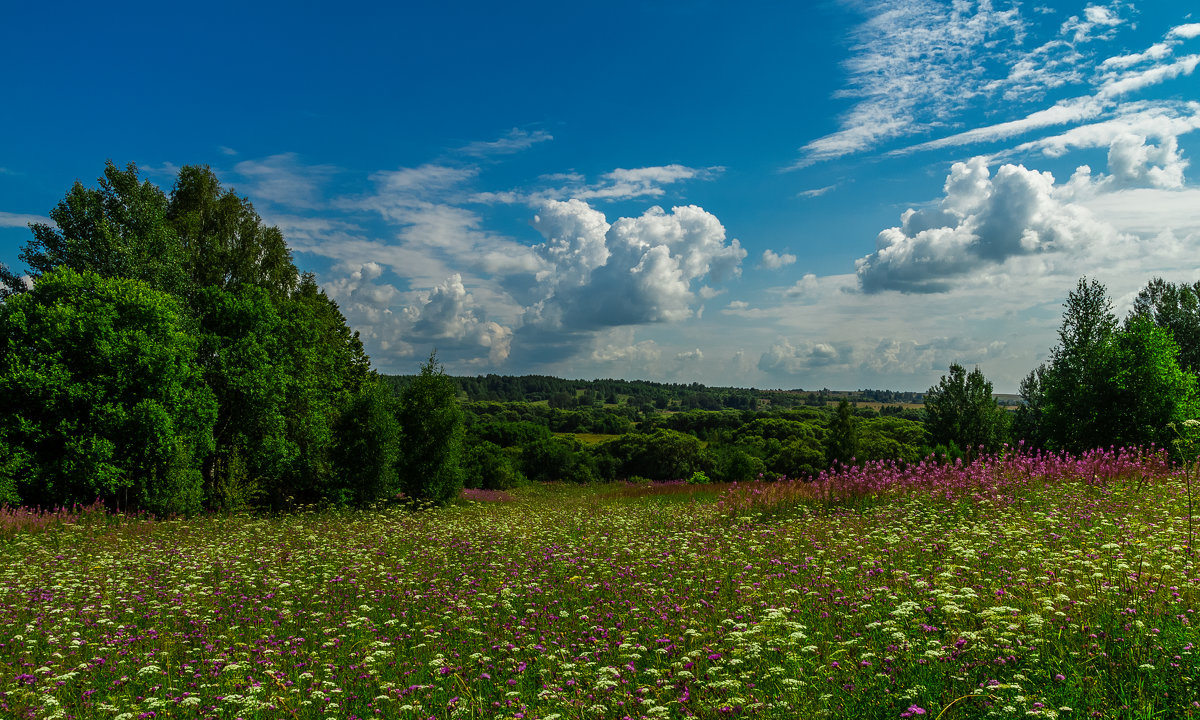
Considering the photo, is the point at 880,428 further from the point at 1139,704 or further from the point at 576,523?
the point at 1139,704

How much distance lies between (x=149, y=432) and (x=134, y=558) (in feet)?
39.7

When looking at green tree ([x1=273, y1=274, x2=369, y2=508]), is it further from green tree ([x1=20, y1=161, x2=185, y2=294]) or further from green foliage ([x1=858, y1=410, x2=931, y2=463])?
green foliage ([x1=858, y1=410, x2=931, y2=463])

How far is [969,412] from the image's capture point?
1553 inches

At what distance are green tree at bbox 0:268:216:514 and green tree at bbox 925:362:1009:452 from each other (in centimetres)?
4233

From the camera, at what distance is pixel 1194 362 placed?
39.6m

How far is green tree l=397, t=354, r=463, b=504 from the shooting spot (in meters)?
26.3

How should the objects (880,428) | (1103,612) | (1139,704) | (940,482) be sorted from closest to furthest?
→ (1139,704) < (1103,612) < (940,482) < (880,428)

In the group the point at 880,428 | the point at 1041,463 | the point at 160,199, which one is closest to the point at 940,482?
the point at 1041,463

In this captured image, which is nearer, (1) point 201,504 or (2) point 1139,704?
(2) point 1139,704

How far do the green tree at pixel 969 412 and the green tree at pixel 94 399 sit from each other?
4233 cm

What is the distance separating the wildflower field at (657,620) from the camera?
4441 mm

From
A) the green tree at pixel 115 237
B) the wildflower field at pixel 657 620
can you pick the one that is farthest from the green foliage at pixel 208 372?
the wildflower field at pixel 657 620

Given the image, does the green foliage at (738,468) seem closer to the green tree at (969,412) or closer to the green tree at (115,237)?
the green tree at (969,412)

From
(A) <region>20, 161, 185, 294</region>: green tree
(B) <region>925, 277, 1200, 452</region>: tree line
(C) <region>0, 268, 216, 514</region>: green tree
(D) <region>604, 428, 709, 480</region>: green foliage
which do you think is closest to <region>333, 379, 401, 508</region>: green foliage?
(C) <region>0, 268, 216, 514</region>: green tree
